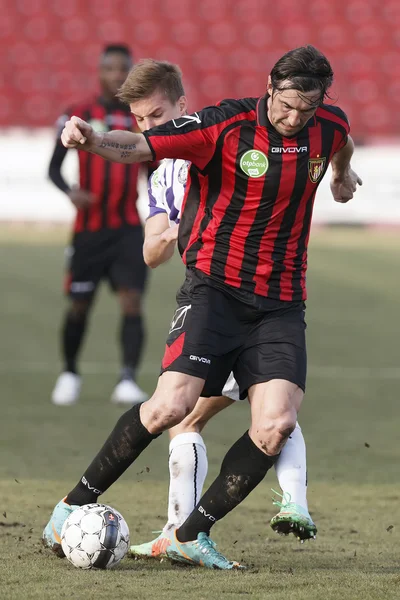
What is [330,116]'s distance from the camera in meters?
4.01

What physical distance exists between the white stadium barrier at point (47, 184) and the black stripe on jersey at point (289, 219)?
50.5 feet

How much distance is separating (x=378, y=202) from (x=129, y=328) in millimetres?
12653

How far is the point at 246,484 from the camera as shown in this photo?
3818 mm

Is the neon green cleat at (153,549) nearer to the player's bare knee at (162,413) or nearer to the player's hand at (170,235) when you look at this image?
the player's bare knee at (162,413)

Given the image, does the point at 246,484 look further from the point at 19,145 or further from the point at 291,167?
the point at 19,145

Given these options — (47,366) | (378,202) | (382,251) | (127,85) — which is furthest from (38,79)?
(127,85)

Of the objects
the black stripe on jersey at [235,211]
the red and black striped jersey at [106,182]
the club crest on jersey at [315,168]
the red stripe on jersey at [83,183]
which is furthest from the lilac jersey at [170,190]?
the red stripe on jersey at [83,183]

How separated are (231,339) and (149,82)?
1068 millimetres

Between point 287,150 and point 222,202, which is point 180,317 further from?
point 287,150

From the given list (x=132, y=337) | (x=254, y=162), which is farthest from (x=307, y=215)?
(x=132, y=337)

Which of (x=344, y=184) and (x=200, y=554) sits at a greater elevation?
(x=344, y=184)

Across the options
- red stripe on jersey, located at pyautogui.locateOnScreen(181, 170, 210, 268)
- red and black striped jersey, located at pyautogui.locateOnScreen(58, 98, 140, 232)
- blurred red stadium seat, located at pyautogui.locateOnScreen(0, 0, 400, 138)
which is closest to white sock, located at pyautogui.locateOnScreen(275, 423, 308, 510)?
red stripe on jersey, located at pyautogui.locateOnScreen(181, 170, 210, 268)

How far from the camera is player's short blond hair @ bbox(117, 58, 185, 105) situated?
4246 millimetres

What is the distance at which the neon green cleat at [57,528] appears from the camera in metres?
3.89
